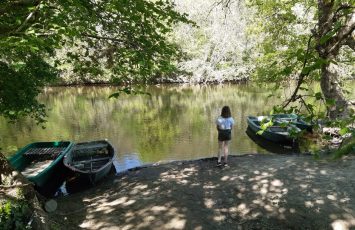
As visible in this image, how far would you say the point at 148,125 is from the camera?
990 inches

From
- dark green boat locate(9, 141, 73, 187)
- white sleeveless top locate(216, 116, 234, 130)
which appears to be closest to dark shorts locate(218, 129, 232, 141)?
white sleeveless top locate(216, 116, 234, 130)

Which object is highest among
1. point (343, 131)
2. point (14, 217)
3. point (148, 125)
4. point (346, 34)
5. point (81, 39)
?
point (81, 39)

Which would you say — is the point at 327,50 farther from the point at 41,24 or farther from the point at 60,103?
the point at 60,103

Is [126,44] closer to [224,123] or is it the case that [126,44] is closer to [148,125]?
[224,123]

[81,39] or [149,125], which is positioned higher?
[81,39]

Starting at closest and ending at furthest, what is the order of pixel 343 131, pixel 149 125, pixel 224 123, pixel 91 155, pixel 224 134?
pixel 343 131 → pixel 224 123 → pixel 224 134 → pixel 91 155 → pixel 149 125

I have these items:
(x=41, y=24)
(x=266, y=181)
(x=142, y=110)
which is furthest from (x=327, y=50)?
(x=142, y=110)

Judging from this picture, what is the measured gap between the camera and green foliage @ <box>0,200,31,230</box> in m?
4.62

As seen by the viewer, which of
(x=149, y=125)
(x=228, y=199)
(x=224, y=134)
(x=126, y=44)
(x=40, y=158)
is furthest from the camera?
(x=149, y=125)

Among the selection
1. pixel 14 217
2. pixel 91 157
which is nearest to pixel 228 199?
pixel 14 217

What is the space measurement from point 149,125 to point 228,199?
17440 mm

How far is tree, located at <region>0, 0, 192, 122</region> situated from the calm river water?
2462 mm

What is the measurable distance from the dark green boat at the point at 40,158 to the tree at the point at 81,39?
7.95ft

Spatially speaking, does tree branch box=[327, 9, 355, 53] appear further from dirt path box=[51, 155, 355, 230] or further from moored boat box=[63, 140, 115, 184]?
moored boat box=[63, 140, 115, 184]
